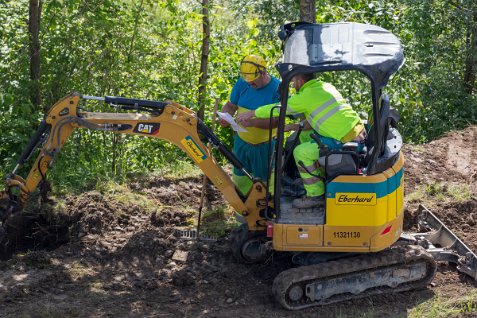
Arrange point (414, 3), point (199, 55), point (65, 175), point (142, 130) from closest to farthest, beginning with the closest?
point (142, 130) → point (65, 175) → point (199, 55) → point (414, 3)

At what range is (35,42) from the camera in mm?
10984

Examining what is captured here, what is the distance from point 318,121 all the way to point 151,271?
235 cm

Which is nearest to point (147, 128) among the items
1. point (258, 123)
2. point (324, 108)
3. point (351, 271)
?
point (258, 123)

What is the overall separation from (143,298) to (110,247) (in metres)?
1.18

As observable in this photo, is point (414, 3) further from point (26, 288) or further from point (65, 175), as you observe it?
point (26, 288)

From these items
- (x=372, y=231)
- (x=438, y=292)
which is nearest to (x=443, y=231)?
(x=438, y=292)

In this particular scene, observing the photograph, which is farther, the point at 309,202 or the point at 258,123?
the point at 258,123

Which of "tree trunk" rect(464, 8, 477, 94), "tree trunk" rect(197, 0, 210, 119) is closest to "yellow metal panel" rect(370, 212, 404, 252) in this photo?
"tree trunk" rect(197, 0, 210, 119)

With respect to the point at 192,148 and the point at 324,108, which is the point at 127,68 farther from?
the point at 324,108

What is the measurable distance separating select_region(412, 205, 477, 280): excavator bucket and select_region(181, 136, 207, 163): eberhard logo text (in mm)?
2454

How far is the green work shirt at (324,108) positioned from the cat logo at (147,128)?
1.36 metres

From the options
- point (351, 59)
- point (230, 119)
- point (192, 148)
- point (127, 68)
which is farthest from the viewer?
point (127, 68)

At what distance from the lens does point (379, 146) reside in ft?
23.4

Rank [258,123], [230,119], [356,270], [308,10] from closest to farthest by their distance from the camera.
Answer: [356,270] < [230,119] < [258,123] < [308,10]
